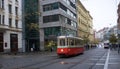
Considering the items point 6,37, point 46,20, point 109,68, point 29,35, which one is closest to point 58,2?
point 46,20

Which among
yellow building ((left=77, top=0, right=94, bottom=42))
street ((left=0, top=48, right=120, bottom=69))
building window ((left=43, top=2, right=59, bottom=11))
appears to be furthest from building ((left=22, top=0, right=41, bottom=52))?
street ((left=0, top=48, right=120, bottom=69))

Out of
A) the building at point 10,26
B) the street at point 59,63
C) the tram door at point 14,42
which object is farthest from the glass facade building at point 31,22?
the street at point 59,63

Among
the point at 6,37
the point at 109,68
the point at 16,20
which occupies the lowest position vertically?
the point at 109,68

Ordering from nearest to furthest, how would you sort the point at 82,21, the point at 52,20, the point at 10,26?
the point at 10,26 → the point at 52,20 → the point at 82,21

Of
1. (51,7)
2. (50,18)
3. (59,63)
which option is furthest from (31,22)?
(59,63)

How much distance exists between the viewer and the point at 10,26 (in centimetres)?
5997

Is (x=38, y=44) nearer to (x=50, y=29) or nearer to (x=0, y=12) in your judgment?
(x=50, y=29)

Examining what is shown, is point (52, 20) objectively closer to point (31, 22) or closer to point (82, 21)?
point (31, 22)

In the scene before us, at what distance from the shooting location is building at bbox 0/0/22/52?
56.5 meters

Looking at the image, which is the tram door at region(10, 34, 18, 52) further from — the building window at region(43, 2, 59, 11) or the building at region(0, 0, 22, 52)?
the building window at region(43, 2, 59, 11)

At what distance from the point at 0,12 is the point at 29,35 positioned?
76.1ft

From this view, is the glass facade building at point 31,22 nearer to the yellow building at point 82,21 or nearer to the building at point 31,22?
the building at point 31,22

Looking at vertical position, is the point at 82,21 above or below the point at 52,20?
above

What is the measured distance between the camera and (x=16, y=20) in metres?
63.6
